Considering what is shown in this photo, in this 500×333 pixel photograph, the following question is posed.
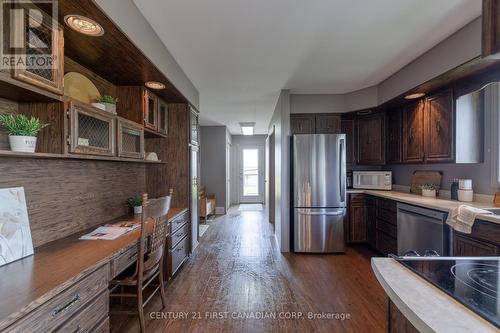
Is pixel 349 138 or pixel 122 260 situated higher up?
pixel 349 138

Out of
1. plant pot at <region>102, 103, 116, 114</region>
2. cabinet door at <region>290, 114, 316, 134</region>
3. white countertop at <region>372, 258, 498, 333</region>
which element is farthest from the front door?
white countertop at <region>372, 258, 498, 333</region>

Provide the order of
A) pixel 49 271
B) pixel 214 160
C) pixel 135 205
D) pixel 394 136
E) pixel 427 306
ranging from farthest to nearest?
pixel 214 160, pixel 394 136, pixel 135 205, pixel 49 271, pixel 427 306

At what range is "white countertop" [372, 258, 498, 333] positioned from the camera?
58 centimetres

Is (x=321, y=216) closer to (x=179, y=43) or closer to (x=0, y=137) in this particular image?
(x=179, y=43)

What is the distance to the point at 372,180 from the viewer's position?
3.97 meters

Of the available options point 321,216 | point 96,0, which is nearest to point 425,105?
point 321,216

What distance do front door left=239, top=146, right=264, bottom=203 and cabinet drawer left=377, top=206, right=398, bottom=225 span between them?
536cm

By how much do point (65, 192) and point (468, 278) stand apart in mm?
2415

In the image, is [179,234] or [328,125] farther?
[328,125]

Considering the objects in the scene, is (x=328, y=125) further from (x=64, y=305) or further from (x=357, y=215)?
(x=64, y=305)

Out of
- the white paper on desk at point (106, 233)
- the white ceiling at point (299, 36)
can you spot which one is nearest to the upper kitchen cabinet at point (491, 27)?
the white ceiling at point (299, 36)

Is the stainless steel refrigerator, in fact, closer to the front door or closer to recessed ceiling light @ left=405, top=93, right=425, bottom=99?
recessed ceiling light @ left=405, top=93, right=425, bottom=99

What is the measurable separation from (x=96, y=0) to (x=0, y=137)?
3.14ft

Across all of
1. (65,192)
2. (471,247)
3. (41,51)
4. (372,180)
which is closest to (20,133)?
(41,51)
